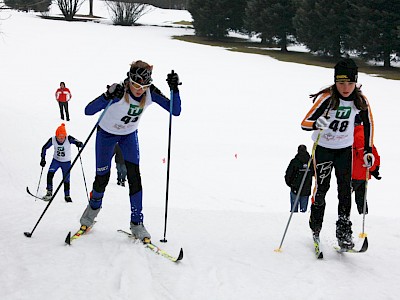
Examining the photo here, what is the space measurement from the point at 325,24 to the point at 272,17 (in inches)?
233

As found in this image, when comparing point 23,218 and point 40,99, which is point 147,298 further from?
point 40,99

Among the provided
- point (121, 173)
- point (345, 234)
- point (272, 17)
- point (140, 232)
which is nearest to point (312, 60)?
point (272, 17)

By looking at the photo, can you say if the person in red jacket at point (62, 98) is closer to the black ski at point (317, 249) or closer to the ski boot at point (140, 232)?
the ski boot at point (140, 232)

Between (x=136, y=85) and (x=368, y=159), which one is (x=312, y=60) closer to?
(x=368, y=159)

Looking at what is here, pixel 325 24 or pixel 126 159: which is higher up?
pixel 325 24

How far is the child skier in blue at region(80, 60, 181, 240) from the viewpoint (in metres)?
5.20

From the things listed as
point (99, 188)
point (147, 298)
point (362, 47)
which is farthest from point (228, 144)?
point (362, 47)

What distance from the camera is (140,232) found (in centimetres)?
559

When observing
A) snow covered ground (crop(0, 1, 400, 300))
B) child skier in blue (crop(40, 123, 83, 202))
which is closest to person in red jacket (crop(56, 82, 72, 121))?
snow covered ground (crop(0, 1, 400, 300))

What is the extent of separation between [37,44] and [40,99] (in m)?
16.3

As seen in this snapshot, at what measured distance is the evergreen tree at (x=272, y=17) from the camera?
43.8m

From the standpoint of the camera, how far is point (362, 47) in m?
Answer: 37.5

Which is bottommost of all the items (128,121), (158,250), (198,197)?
(198,197)

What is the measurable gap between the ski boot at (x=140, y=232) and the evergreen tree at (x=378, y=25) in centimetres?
3346
